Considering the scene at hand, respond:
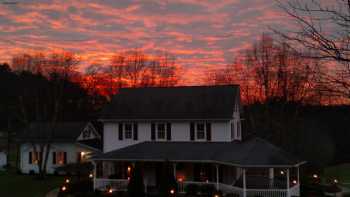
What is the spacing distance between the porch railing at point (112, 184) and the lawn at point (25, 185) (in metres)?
4.13

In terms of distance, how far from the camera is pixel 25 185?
40219 mm

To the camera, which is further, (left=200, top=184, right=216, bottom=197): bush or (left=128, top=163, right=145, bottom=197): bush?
(left=128, top=163, right=145, bottom=197): bush

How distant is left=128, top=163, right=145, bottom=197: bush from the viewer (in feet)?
100

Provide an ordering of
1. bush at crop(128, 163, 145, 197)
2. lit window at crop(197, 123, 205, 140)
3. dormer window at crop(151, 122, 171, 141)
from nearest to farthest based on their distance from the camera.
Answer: bush at crop(128, 163, 145, 197)
lit window at crop(197, 123, 205, 140)
dormer window at crop(151, 122, 171, 141)

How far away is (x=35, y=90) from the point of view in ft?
190

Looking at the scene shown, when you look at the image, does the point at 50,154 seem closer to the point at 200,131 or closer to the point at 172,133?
the point at 172,133

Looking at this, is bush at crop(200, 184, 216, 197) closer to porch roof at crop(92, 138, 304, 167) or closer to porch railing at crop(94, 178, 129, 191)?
porch roof at crop(92, 138, 304, 167)

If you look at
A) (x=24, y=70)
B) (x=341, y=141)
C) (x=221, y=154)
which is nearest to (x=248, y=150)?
(x=221, y=154)

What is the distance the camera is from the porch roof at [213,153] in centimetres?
2920

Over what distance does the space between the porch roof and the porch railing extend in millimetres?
1575

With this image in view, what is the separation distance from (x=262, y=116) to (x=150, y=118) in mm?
14535

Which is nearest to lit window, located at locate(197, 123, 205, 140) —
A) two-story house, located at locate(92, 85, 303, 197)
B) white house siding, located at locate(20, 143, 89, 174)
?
two-story house, located at locate(92, 85, 303, 197)

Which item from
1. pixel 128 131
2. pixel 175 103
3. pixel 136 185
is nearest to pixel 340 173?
pixel 175 103

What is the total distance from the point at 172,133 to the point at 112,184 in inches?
243
